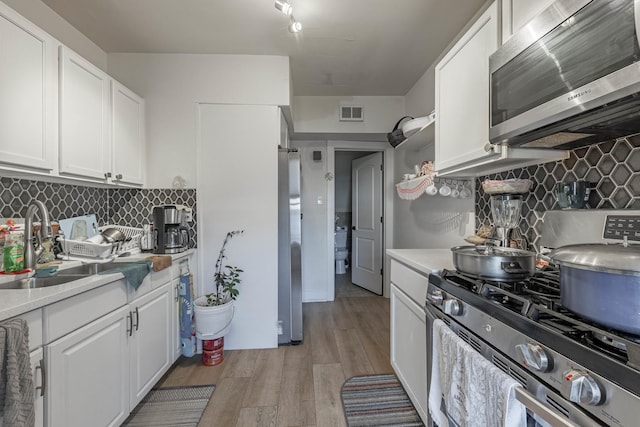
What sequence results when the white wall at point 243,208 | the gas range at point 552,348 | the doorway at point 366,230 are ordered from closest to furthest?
the gas range at point 552,348 < the white wall at point 243,208 < the doorway at point 366,230

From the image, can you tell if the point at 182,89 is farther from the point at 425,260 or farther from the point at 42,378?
the point at 425,260

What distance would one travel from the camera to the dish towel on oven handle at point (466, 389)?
734 millimetres

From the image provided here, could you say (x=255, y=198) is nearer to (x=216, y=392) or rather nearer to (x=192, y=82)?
(x=192, y=82)

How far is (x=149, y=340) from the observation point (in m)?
1.74

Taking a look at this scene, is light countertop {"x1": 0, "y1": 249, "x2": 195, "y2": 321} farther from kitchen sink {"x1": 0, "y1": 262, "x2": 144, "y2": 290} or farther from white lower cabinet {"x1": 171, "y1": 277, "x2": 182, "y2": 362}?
white lower cabinet {"x1": 171, "y1": 277, "x2": 182, "y2": 362}

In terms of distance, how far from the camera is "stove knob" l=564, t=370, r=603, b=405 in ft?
1.83

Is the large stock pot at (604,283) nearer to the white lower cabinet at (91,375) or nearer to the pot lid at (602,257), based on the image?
the pot lid at (602,257)

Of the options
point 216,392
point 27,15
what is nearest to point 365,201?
point 216,392

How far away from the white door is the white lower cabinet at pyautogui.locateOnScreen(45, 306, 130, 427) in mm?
3037

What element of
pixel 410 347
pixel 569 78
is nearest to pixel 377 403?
pixel 410 347

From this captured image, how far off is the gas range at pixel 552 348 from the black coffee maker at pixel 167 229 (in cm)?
199

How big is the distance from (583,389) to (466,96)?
4.45 feet

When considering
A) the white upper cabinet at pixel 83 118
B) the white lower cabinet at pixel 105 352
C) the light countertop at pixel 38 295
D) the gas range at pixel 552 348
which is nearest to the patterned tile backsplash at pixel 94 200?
the white upper cabinet at pixel 83 118

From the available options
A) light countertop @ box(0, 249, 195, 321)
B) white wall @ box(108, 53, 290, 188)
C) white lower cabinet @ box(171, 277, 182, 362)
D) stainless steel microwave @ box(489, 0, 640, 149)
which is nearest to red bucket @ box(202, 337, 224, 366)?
white lower cabinet @ box(171, 277, 182, 362)
